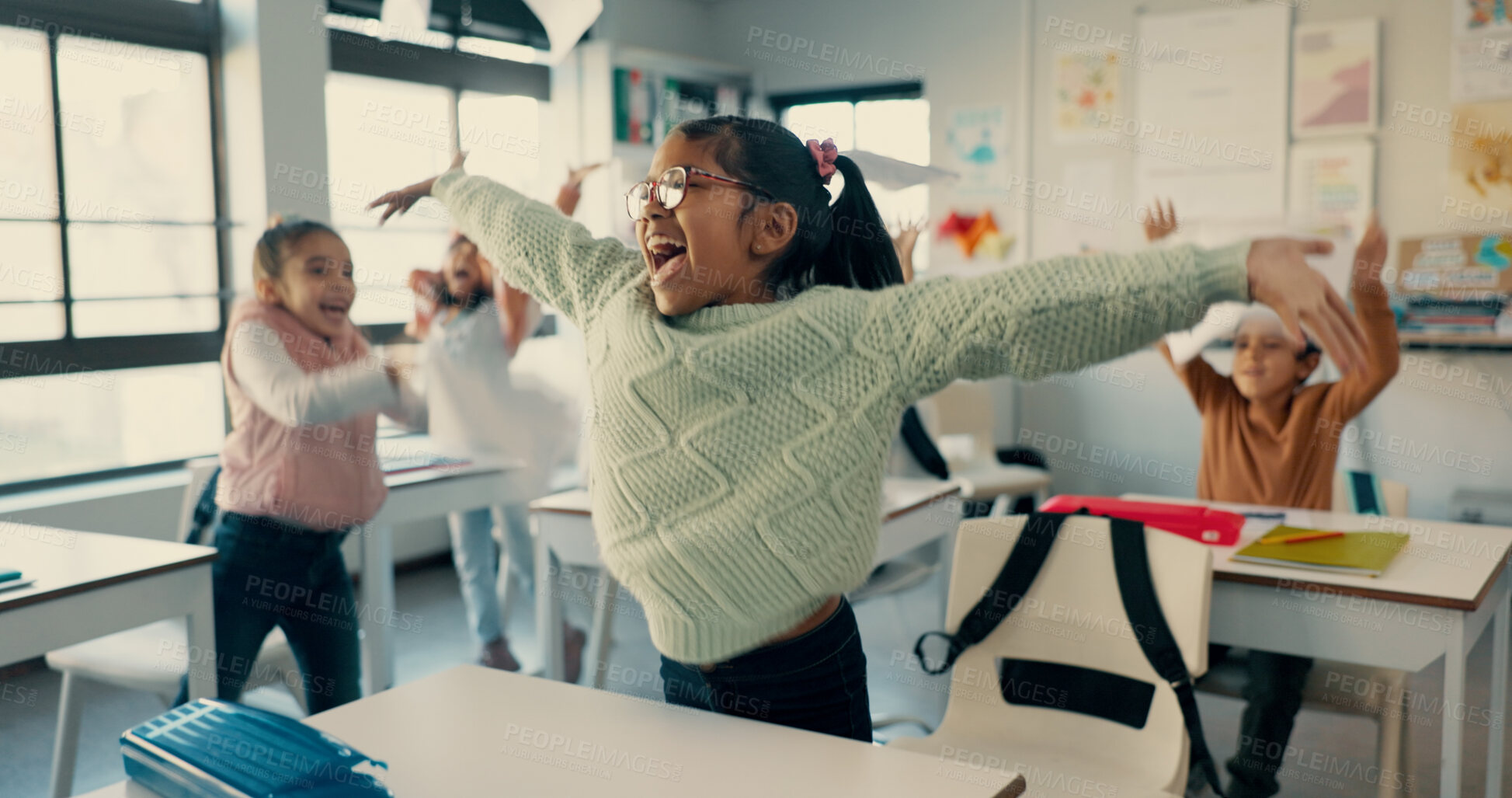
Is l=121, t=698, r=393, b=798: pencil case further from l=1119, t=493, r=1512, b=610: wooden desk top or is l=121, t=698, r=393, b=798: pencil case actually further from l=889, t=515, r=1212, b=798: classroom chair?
l=1119, t=493, r=1512, b=610: wooden desk top

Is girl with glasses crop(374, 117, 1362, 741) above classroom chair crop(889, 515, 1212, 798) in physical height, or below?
above

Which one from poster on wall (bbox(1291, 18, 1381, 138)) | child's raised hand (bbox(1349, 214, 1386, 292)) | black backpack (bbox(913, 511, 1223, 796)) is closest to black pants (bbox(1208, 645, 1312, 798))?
black backpack (bbox(913, 511, 1223, 796))

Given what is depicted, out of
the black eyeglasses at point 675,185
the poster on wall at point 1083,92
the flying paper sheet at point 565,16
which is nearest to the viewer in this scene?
the black eyeglasses at point 675,185

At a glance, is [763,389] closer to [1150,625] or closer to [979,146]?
[1150,625]

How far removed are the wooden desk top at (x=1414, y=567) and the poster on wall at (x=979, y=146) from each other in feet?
10.3

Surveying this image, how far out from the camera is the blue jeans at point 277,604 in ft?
7.22

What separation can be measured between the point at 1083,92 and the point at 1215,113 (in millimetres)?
595

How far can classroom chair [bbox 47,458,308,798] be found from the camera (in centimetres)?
222

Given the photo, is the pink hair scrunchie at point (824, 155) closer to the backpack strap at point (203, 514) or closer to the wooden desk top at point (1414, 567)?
the wooden desk top at point (1414, 567)

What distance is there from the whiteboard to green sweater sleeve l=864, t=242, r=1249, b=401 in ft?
13.2

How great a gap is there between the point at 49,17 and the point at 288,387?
2144 millimetres

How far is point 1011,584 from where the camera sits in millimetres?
1942

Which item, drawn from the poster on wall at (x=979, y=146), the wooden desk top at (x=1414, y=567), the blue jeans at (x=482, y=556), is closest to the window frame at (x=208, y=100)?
the blue jeans at (x=482, y=556)

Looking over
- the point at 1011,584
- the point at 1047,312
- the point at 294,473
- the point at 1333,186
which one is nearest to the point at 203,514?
the point at 294,473
